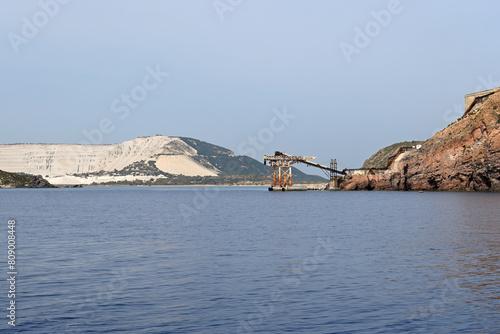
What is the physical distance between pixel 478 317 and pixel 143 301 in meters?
12.6

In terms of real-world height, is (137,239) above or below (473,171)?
below

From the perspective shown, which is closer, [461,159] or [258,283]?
[258,283]

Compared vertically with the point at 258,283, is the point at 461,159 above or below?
above

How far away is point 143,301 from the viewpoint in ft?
75.7

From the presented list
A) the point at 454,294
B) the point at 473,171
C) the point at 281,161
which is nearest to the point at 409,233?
the point at 454,294

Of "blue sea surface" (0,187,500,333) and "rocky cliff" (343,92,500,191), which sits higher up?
"rocky cliff" (343,92,500,191)

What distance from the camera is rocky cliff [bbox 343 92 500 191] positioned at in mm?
140000

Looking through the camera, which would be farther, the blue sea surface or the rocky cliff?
the rocky cliff

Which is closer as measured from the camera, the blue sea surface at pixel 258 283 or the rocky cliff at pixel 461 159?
the blue sea surface at pixel 258 283

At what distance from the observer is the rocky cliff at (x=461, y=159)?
5512 inches

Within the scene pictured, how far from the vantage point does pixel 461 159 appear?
146875 mm

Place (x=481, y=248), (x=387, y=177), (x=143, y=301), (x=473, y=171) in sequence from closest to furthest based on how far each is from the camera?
(x=143, y=301), (x=481, y=248), (x=473, y=171), (x=387, y=177)

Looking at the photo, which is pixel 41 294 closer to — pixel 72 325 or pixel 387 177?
pixel 72 325

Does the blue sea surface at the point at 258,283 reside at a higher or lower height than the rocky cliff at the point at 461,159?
lower
